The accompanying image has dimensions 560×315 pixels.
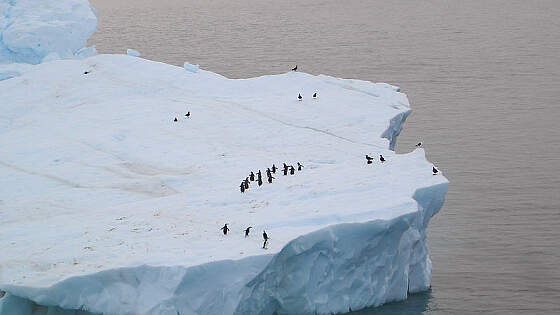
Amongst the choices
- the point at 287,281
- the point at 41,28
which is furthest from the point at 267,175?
the point at 41,28

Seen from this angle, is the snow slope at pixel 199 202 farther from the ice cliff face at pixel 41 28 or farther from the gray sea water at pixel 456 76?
the ice cliff face at pixel 41 28

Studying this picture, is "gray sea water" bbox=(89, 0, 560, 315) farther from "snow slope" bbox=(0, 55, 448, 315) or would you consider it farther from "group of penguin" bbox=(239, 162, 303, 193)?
"group of penguin" bbox=(239, 162, 303, 193)

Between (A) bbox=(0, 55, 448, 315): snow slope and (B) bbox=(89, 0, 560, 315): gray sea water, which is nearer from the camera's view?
(A) bbox=(0, 55, 448, 315): snow slope

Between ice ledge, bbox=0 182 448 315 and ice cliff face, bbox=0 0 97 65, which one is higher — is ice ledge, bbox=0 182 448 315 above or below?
below

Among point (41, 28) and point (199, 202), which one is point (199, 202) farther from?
point (41, 28)

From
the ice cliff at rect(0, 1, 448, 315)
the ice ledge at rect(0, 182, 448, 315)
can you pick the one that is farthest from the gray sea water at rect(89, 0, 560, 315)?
the ice cliff at rect(0, 1, 448, 315)

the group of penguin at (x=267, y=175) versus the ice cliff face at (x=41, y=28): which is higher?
the ice cliff face at (x=41, y=28)

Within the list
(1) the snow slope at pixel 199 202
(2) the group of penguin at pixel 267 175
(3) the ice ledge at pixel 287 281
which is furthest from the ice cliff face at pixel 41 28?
(3) the ice ledge at pixel 287 281
